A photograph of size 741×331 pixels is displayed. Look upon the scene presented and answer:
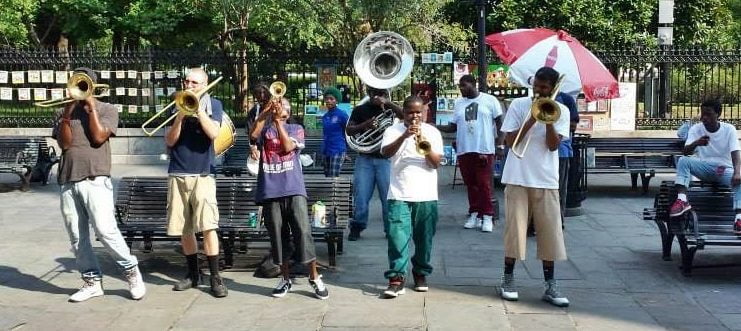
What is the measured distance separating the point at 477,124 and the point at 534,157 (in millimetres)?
2921

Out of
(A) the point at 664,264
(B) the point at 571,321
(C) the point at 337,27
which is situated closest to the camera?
(B) the point at 571,321

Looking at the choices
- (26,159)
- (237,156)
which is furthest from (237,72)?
(26,159)

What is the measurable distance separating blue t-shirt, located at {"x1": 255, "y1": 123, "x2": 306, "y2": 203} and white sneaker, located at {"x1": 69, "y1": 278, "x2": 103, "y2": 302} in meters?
1.44

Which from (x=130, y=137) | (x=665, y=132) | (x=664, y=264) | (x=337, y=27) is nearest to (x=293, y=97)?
(x=337, y=27)

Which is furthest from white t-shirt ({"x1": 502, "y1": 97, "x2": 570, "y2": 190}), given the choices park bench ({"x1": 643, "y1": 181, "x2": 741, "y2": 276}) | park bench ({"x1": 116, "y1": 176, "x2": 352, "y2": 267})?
park bench ({"x1": 116, "y1": 176, "x2": 352, "y2": 267})

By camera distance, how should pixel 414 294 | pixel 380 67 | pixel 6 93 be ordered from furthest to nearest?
pixel 6 93, pixel 380 67, pixel 414 294

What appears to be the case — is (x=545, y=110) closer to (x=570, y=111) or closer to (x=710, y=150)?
(x=570, y=111)

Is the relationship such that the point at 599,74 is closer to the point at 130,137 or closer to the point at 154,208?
the point at 154,208

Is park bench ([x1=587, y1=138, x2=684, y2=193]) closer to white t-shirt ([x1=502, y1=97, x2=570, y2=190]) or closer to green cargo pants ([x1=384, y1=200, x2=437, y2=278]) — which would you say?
white t-shirt ([x1=502, y1=97, x2=570, y2=190])

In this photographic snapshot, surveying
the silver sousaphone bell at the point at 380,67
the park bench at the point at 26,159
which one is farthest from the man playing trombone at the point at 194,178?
the park bench at the point at 26,159

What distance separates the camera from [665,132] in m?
16.0

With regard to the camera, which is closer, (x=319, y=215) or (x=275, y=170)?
(x=275, y=170)

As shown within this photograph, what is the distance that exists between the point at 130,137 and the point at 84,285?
1006 centimetres

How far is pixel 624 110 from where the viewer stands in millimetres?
16141
